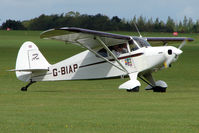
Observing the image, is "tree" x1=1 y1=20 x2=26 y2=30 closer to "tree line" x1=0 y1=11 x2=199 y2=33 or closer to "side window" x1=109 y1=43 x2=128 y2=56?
"tree line" x1=0 y1=11 x2=199 y2=33

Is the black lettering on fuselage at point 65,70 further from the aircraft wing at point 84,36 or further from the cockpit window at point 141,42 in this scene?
the cockpit window at point 141,42

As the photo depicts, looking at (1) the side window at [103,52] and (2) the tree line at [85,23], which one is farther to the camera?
(2) the tree line at [85,23]

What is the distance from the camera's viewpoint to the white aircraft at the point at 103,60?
57.7 ft

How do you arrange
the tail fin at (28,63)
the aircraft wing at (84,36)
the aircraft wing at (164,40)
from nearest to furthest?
the aircraft wing at (84,36) < the tail fin at (28,63) < the aircraft wing at (164,40)

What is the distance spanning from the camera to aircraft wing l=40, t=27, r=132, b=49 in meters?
16.9

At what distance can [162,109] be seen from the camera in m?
12.5

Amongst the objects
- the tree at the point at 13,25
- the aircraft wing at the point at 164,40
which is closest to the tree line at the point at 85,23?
the tree at the point at 13,25

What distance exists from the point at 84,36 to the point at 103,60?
1.37 m

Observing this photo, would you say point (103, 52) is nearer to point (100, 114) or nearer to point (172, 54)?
point (172, 54)

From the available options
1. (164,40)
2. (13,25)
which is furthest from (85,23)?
(164,40)

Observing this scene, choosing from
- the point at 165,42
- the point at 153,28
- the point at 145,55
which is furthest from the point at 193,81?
the point at 153,28

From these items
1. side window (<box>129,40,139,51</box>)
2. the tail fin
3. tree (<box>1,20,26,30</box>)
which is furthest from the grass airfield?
tree (<box>1,20,26,30</box>)

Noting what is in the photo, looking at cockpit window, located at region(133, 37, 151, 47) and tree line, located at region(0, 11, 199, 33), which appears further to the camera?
tree line, located at region(0, 11, 199, 33)

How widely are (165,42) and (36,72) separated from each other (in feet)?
16.2
